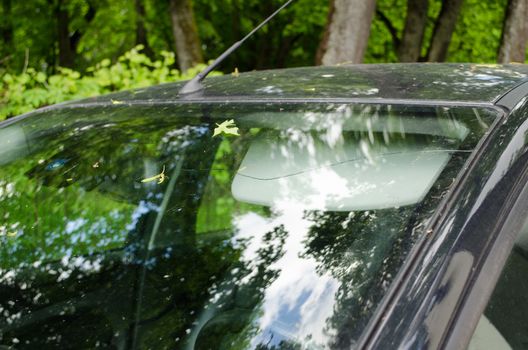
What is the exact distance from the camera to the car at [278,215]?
1150mm

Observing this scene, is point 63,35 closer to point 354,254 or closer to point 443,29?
point 443,29

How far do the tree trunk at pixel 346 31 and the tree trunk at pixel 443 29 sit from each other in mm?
6147

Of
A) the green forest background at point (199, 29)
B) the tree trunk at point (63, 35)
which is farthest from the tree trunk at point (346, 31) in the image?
the tree trunk at point (63, 35)

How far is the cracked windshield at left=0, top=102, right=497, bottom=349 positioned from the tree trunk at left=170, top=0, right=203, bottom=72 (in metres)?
7.58

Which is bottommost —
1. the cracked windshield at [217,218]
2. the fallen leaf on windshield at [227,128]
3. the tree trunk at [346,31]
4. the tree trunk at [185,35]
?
the tree trunk at [185,35]

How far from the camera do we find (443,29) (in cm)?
1226

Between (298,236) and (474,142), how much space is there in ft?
1.45

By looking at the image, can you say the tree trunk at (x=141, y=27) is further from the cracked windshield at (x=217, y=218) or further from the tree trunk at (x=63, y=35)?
the cracked windshield at (x=217, y=218)

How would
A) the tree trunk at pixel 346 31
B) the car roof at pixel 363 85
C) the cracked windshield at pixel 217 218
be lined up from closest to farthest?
1. the cracked windshield at pixel 217 218
2. the car roof at pixel 363 85
3. the tree trunk at pixel 346 31

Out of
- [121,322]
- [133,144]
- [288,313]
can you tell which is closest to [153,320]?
[121,322]

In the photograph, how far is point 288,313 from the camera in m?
1.28

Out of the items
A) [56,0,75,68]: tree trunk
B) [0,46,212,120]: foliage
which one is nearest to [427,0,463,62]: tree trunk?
[0,46,212,120]: foliage

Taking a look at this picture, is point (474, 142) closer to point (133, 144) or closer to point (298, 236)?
point (298, 236)

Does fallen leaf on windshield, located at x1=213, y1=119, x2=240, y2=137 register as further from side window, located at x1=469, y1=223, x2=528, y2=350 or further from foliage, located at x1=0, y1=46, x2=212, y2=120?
foliage, located at x1=0, y1=46, x2=212, y2=120
